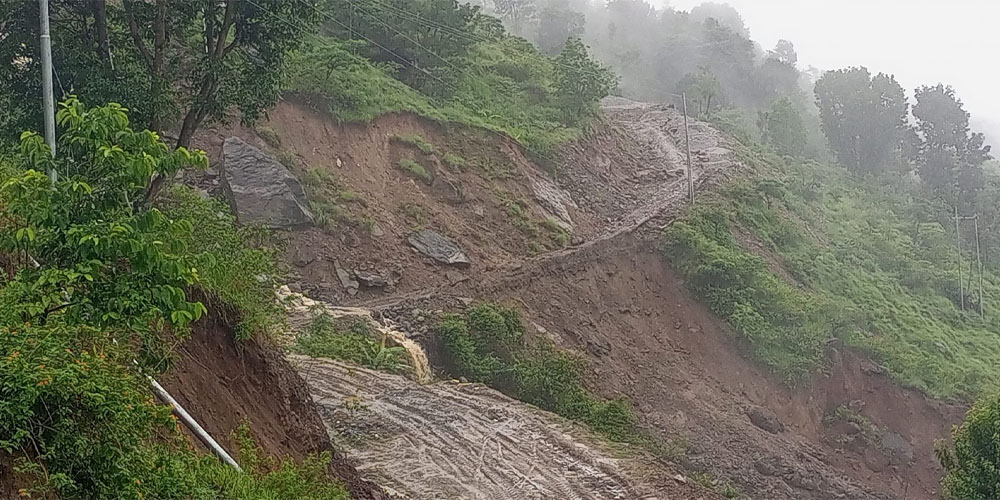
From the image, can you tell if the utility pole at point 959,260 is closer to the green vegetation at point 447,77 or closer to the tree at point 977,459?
the green vegetation at point 447,77

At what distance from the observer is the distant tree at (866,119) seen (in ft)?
180

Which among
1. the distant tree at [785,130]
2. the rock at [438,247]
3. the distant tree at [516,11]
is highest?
the distant tree at [516,11]

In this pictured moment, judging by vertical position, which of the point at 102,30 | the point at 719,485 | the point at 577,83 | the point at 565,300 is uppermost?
the point at 577,83

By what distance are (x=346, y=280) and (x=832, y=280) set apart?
20186 millimetres

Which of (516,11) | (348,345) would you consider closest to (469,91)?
(348,345)

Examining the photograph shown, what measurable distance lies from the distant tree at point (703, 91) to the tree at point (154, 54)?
47.4m

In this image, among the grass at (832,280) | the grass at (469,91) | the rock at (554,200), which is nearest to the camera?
the grass at (469,91)

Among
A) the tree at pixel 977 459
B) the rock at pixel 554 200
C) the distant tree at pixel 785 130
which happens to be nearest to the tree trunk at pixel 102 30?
the tree at pixel 977 459

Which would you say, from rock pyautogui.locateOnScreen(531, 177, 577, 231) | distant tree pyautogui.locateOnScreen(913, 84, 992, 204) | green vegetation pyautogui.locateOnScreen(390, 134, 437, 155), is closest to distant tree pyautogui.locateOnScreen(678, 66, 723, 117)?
distant tree pyautogui.locateOnScreen(913, 84, 992, 204)

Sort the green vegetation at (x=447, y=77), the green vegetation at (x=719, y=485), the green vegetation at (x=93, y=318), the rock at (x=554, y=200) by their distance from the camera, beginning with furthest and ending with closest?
the rock at (x=554, y=200)
the green vegetation at (x=447, y=77)
the green vegetation at (x=719, y=485)
the green vegetation at (x=93, y=318)

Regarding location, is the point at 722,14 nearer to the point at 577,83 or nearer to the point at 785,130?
the point at 785,130

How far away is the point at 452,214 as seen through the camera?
2458cm

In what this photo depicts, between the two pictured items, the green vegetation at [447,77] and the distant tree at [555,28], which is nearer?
the green vegetation at [447,77]

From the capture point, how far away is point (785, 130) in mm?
54250
